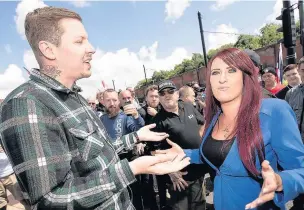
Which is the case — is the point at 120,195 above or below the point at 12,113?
below

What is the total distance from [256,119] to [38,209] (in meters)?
1.57

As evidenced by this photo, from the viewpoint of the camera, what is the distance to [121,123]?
4.82 metres

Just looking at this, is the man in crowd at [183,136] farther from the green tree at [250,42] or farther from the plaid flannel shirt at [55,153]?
the green tree at [250,42]

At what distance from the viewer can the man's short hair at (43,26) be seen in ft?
4.99

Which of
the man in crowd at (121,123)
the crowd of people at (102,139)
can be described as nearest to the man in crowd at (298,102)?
the crowd of people at (102,139)

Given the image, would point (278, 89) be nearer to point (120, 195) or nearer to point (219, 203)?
point (219, 203)

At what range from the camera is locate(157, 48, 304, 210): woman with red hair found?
5.57ft

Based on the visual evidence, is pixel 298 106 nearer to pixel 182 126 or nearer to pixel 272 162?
pixel 182 126

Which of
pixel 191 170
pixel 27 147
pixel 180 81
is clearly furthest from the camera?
pixel 180 81

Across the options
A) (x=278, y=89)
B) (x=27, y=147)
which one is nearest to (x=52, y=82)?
(x=27, y=147)

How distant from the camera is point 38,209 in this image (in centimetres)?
121

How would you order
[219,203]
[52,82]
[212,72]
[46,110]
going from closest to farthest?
1. [46,110]
2. [52,82]
3. [219,203]
4. [212,72]

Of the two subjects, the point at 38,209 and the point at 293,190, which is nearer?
the point at 38,209

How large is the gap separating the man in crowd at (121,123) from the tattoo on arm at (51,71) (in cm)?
286
